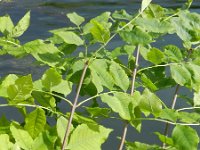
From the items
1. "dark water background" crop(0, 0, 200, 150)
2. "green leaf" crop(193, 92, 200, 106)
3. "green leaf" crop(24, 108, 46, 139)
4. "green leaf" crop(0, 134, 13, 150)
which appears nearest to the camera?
"green leaf" crop(0, 134, 13, 150)

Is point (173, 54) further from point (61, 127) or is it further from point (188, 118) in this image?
point (61, 127)

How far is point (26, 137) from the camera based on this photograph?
2.83 ft

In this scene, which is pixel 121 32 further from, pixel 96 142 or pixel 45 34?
pixel 45 34

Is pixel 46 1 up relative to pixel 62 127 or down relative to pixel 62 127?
down

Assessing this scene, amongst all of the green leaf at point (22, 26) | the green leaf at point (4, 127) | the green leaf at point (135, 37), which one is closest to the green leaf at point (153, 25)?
the green leaf at point (135, 37)

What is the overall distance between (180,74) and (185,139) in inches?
6.6

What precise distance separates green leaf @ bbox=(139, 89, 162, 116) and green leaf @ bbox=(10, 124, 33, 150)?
0.23 meters

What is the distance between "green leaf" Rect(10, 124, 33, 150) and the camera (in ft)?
2.79

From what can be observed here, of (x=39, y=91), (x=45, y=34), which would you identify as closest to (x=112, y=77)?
(x=39, y=91)

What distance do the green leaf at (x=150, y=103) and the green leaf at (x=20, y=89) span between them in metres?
0.24

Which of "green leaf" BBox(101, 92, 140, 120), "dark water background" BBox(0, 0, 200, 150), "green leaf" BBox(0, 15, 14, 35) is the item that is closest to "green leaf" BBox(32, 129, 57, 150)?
"green leaf" BBox(101, 92, 140, 120)

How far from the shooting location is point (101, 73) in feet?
3.25

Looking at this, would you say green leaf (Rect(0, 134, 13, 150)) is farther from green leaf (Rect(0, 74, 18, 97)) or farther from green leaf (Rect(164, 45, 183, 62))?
green leaf (Rect(164, 45, 183, 62))

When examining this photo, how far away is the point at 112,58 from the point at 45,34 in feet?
14.2
